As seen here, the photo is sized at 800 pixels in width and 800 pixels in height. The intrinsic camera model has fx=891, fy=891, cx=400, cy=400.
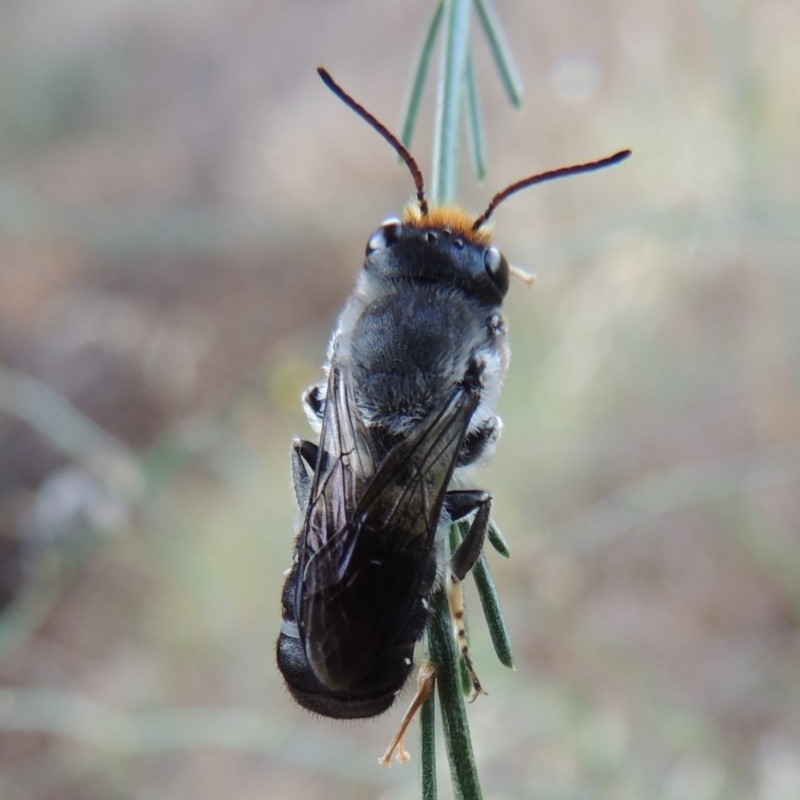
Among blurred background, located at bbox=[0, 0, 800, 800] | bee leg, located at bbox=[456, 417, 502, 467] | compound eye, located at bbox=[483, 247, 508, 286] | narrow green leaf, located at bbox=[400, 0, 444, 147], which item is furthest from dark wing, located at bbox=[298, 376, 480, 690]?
blurred background, located at bbox=[0, 0, 800, 800]

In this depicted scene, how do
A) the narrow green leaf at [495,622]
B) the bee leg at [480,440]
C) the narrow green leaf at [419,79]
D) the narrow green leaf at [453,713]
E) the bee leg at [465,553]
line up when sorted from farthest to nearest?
the bee leg at [480,440] < the narrow green leaf at [419,79] < the bee leg at [465,553] < the narrow green leaf at [495,622] < the narrow green leaf at [453,713]

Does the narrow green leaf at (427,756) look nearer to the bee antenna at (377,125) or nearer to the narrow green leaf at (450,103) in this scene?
the narrow green leaf at (450,103)

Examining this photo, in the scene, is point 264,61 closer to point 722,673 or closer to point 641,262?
point 641,262

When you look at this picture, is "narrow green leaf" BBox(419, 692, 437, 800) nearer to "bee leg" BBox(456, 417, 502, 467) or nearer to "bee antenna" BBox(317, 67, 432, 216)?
"bee leg" BBox(456, 417, 502, 467)

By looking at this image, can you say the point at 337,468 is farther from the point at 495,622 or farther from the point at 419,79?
the point at 419,79

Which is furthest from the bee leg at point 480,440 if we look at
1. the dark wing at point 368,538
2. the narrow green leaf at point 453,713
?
the narrow green leaf at point 453,713

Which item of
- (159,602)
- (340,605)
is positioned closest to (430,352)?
(340,605)
